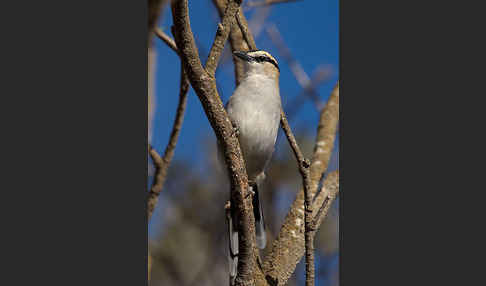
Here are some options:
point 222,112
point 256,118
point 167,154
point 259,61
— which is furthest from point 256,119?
point 222,112

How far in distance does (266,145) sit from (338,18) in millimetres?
671

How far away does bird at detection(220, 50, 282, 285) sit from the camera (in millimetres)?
2492

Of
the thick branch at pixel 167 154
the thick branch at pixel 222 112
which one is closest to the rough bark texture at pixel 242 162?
the thick branch at pixel 222 112

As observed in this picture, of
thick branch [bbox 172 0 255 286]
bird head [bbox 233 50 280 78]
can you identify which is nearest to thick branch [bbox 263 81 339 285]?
thick branch [bbox 172 0 255 286]

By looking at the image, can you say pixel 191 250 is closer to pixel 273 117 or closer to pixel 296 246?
pixel 296 246

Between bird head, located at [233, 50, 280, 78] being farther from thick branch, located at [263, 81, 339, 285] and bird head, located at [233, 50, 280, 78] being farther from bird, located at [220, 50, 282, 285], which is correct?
thick branch, located at [263, 81, 339, 285]

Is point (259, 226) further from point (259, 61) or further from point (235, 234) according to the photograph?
point (259, 61)

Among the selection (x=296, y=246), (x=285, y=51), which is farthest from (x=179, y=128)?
(x=296, y=246)

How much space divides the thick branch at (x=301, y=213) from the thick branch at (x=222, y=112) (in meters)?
0.30

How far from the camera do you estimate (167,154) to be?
260 cm

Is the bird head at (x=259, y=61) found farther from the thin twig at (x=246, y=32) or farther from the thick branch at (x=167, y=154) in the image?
the thick branch at (x=167, y=154)

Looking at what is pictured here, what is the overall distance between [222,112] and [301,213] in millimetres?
1032

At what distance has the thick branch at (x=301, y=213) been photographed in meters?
2.49

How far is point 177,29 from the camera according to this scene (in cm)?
163
